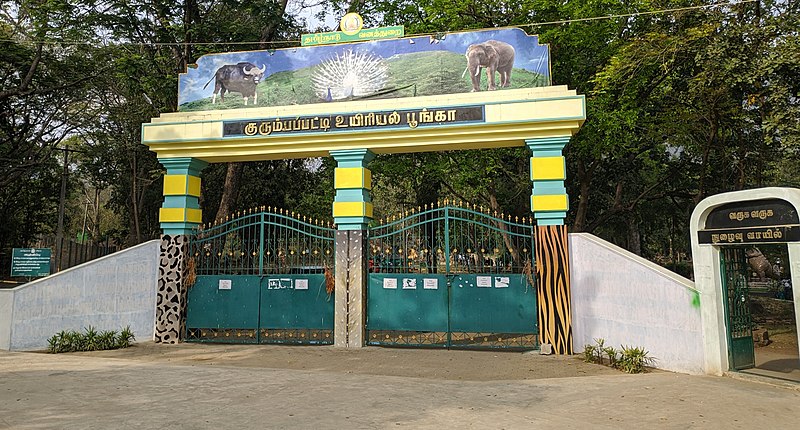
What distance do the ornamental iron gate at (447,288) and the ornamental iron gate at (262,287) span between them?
1.05m

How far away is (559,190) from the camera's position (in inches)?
Answer: 366

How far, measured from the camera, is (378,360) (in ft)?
29.0

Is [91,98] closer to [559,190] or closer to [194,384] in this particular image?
[194,384]

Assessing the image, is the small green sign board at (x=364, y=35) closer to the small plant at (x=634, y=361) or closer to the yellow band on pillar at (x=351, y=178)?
the yellow band on pillar at (x=351, y=178)

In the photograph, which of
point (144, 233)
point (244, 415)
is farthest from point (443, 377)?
point (144, 233)

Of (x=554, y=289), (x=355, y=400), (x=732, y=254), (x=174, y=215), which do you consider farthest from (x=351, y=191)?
(x=732, y=254)

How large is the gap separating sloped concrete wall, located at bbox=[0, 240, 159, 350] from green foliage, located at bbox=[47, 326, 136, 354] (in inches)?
7.0

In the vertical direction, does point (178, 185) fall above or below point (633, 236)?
above

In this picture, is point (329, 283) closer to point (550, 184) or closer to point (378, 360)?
point (378, 360)

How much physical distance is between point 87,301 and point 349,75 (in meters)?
6.94

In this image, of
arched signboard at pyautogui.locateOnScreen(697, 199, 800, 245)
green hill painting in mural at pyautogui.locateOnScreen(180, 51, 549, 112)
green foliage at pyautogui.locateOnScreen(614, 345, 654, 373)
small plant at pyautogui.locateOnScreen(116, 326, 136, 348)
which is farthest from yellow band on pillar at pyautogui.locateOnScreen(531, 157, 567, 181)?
small plant at pyautogui.locateOnScreen(116, 326, 136, 348)

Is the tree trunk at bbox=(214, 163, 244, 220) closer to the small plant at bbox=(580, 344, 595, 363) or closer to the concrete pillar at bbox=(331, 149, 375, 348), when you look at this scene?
the concrete pillar at bbox=(331, 149, 375, 348)

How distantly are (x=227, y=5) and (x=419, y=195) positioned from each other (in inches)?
369

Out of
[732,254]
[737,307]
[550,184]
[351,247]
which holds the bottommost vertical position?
[737,307]
